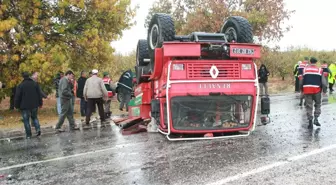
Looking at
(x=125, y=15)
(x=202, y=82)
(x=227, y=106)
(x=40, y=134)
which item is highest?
(x=125, y=15)

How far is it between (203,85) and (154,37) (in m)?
1.78

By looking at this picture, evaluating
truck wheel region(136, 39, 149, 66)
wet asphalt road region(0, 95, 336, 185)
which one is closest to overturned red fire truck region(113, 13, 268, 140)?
wet asphalt road region(0, 95, 336, 185)

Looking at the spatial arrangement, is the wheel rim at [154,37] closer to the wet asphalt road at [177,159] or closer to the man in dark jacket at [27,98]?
the wet asphalt road at [177,159]

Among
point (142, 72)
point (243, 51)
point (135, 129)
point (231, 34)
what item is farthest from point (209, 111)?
point (135, 129)

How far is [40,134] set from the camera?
10.2m

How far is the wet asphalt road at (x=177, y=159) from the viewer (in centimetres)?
498

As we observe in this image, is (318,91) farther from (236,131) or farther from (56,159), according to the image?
(56,159)

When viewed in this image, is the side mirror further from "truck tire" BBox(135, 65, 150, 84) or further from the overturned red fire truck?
"truck tire" BBox(135, 65, 150, 84)

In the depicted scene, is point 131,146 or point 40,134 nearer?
point 131,146

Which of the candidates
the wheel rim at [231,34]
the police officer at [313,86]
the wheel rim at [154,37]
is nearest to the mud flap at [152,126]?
the wheel rim at [154,37]

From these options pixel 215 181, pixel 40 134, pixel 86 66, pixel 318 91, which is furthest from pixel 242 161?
pixel 86 66

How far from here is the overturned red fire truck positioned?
7500mm

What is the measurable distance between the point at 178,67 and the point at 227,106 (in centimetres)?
130

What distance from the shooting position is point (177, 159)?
5992mm
